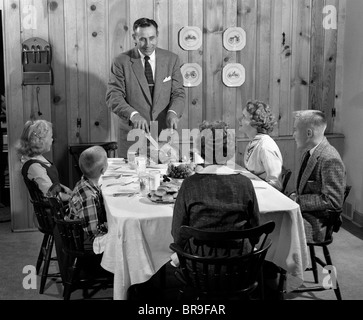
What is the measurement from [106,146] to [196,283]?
110 inches

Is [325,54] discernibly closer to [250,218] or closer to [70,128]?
[70,128]

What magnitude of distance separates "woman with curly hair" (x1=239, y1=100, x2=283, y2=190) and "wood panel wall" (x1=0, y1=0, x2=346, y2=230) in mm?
1602

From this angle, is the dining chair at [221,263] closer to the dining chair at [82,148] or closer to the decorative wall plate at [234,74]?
the dining chair at [82,148]

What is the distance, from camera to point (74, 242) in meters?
3.57

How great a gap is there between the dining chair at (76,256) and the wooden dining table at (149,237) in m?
0.20

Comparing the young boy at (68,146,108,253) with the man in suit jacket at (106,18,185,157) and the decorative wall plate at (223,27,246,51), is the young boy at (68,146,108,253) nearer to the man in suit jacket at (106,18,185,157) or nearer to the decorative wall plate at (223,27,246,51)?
the man in suit jacket at (106,18,185,157)

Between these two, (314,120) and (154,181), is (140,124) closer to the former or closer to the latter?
(154,181)

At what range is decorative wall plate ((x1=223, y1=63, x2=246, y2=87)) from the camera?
5910mm

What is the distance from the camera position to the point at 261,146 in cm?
427

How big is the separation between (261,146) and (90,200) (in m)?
1.32

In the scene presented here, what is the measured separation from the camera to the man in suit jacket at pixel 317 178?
3775mm

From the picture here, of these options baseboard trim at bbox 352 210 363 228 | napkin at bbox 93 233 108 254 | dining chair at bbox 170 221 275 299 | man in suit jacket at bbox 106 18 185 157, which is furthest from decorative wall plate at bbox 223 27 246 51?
dining chair at bbox 170 221 275 299

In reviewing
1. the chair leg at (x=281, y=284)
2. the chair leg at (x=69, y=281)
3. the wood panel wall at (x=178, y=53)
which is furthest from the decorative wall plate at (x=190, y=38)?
the chair leg at (x=69, y=281)
